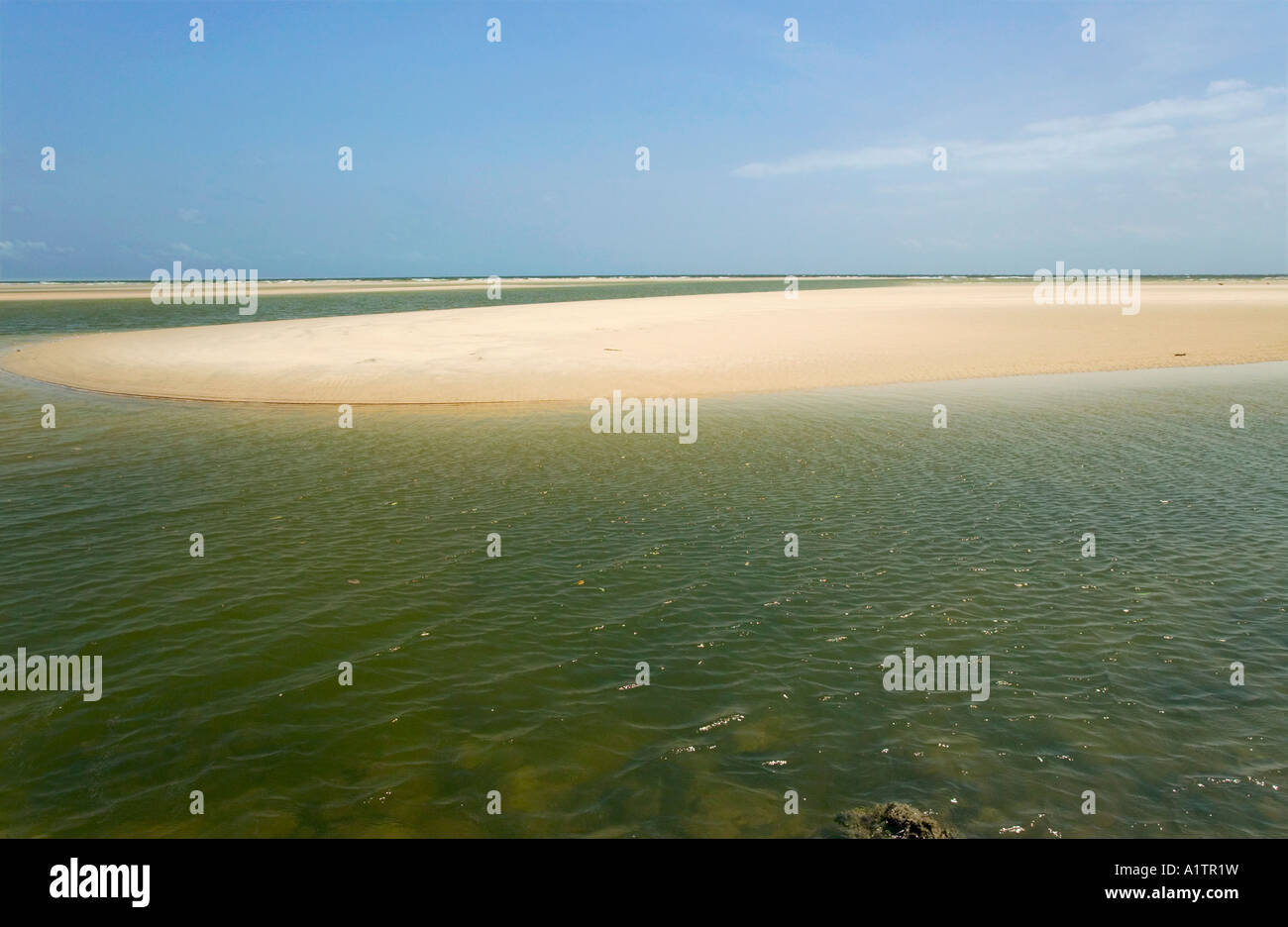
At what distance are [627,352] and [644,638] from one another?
2570cm

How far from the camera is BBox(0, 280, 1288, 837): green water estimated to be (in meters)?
6.94

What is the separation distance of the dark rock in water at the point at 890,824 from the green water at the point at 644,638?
0.21 m

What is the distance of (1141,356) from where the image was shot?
36219 millimetres

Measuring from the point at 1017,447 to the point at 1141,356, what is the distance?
21356 millimetres

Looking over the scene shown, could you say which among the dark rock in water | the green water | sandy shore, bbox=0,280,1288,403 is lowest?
the dark rock in water

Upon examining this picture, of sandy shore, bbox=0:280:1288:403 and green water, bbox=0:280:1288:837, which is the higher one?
sandy shore, bbox=0:280:1288:403

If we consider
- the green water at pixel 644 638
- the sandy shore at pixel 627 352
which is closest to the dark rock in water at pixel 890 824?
the green water at pixel 644 638

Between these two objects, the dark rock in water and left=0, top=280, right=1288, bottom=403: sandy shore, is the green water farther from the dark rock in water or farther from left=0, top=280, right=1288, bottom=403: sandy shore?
left=0, top=280, right=1288, bottom=403: sandy shore

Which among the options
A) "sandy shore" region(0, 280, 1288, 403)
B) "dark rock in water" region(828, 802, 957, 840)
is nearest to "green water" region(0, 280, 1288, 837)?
"dark rock in water" region(828, 802, 957, 840)

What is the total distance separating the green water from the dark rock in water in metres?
0.21

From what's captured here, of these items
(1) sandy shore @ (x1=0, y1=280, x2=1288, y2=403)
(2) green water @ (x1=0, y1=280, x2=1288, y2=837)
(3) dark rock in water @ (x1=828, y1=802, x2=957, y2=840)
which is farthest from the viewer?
(1) sandy shore @ (x1=0, y1=280, x2=1288, y2=403)

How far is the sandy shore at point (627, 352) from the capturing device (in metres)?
30.4

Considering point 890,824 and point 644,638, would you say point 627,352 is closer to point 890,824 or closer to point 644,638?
point 644,638
